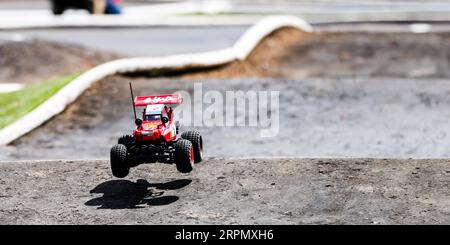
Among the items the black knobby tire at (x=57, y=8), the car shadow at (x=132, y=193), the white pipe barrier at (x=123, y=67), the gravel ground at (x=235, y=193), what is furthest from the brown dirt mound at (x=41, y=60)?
the car shadow at (x=132, y=193)

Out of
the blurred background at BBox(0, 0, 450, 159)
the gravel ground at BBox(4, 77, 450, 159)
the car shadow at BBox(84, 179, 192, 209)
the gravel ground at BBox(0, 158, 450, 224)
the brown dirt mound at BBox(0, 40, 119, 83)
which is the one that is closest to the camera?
the gravel ground at BBox(0, 158, 450, 224)

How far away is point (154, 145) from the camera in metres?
10.3

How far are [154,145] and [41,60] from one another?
16.4 meters

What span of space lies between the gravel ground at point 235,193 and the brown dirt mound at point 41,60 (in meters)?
11.4

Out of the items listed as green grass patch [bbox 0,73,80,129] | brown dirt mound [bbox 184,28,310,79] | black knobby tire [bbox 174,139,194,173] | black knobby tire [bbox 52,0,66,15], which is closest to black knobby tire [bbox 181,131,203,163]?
black knobby tire [bbox 174,139,194,173]

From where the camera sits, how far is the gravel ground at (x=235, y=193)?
10.8 metres

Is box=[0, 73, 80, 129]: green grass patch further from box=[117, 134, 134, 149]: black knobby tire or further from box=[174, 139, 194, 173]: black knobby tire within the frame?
box=[174, 139, 194, 173]: black knobby tire

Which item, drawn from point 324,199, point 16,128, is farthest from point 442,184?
point 16,128

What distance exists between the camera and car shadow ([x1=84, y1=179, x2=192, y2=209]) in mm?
11367

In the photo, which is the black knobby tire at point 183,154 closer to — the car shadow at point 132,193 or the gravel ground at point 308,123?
the car shadow at point 132,193

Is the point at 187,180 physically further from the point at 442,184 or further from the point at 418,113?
the point at 418,113

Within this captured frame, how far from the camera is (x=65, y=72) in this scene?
24.8 metres

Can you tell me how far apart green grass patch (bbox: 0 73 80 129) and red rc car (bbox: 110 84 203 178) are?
759cm

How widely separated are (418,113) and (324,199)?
6.83 m
